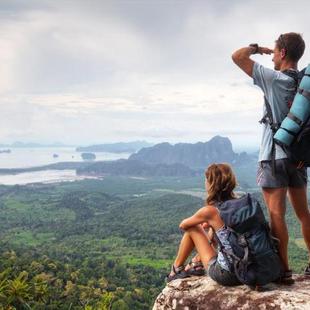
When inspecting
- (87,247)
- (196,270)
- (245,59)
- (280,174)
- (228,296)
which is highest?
(245,59)

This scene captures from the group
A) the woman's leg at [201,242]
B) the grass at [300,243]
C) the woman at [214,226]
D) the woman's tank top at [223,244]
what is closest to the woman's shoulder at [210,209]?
the woman at [214,226]

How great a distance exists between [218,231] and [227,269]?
0.47 m

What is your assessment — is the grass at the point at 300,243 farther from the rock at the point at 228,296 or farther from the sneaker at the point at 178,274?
the rock at the point at 228,296

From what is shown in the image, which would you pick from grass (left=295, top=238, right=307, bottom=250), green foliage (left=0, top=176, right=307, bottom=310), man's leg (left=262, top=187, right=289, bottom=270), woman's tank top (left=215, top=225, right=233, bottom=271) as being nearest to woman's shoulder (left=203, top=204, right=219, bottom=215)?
woman's tank top (left=215, top=225, right=233, bottom=271)

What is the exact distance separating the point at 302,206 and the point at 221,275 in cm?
133

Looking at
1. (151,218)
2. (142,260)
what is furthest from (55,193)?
(142,260)

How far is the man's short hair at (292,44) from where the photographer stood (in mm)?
4918

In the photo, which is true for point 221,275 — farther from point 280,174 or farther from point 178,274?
point 280,174

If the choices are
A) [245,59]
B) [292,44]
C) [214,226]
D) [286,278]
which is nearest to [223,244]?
[214,226]

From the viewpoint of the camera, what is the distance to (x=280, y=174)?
16.9ft

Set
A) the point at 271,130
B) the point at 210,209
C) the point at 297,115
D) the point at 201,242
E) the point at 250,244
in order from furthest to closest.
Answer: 1. the point at 201,242
2. the point at 210,209
3. the point at 271,130
4. the point at 250,244
5. the point at 297,115

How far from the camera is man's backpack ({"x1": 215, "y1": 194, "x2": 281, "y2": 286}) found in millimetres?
5031

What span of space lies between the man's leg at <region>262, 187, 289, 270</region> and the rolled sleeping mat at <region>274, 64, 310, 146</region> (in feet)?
2.49

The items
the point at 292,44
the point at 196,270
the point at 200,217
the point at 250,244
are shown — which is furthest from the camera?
the point at 196,270
